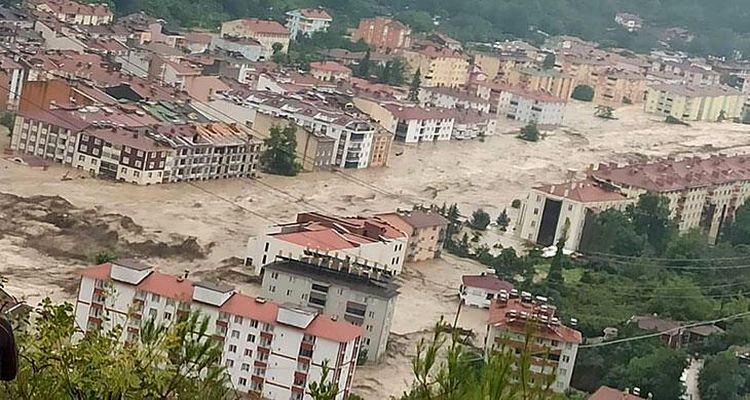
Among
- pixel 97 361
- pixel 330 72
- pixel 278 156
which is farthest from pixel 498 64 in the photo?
pixel 97 361

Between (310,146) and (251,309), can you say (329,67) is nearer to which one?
(310,146)

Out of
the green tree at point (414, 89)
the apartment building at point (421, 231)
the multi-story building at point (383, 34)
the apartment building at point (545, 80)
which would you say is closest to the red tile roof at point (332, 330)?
the apartment building at point (421, 231)

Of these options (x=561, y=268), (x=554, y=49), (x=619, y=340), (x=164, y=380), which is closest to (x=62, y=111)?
(x=561, y=268)

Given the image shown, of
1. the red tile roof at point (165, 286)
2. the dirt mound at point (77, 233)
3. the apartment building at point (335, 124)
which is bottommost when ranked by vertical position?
the dirt mound at point (77, 233)

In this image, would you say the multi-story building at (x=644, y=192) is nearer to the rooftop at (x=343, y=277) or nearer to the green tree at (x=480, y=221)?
the green tree at (x=480, y=221)

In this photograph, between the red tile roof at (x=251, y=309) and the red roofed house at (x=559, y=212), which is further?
the red roofed house at (x=559, y=212)

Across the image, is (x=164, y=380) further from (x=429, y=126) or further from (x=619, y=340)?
(x=429, y=126)
